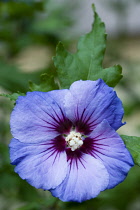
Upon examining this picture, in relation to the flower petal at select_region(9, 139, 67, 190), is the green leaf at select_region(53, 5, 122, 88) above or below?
above

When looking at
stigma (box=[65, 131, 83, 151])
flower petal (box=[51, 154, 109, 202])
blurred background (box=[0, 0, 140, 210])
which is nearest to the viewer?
flower petal (box=[51, 154, 109, 202])

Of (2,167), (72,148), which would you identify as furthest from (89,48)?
(2,167)

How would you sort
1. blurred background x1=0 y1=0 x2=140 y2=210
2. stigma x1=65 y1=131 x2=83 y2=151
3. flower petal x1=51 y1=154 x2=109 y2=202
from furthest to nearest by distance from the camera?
blurred background x1=0 y1=0 x2=140 y2=210 < stigma x1=65 y1=131 x2=83 y2=151 < flower petal x1=51 y1=154 x2=109 y2=202

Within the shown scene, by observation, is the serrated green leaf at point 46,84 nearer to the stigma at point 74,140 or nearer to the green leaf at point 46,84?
the green leaf at point 46,84

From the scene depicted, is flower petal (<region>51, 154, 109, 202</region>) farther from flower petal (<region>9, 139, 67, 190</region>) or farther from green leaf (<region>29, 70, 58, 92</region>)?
green leaf (<region>29, 70, 58, 92</region>)

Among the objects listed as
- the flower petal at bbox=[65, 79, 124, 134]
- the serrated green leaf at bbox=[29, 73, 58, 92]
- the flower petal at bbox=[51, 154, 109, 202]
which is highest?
the serrated green leaf at bbox=[29, 73, 58, 92]

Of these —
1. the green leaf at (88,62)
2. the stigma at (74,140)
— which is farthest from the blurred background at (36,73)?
the green leaf at (88,62)

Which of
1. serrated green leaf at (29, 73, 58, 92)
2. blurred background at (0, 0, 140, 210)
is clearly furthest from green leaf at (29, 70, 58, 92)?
blurred background at (0, 0, 140, 210)

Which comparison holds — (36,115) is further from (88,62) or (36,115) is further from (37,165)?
(88,62)
